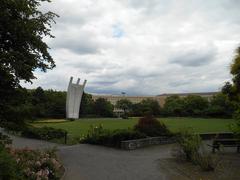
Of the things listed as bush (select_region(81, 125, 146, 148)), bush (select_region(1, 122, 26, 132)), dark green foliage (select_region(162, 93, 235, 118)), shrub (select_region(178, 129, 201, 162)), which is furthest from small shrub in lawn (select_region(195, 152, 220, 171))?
dark green foliage (select_region(162, 93, 235, 118))

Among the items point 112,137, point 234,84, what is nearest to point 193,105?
point 234,84

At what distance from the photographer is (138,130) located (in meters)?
26.5

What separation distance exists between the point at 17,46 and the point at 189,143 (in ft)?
24.9

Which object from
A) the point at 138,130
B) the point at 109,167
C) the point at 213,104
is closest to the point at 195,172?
the point at 109,167

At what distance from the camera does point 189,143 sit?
1556 cm

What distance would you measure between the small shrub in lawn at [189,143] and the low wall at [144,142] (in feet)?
20.3

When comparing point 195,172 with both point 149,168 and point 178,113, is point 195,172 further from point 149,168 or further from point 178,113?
→ point 178,113

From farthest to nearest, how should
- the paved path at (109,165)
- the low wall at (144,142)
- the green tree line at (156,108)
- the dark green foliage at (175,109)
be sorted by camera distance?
the dark green foliage at (175,109) → the green tree line at (156,108) → the low wall at (144,142) → the paved path at (109,165)

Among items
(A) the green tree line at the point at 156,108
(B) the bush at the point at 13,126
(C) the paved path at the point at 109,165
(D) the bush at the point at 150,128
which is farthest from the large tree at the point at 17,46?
(A) the green tree line at the point at 156,108

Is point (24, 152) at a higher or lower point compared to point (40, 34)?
lower

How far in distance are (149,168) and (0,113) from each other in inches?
238

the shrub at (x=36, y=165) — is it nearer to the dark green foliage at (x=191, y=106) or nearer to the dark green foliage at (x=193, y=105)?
the dark green foliage at (x=191, y=106)

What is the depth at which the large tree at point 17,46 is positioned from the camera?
34.5 feet

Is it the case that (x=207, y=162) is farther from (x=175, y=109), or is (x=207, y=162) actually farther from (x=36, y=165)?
(x=175, y=109)
